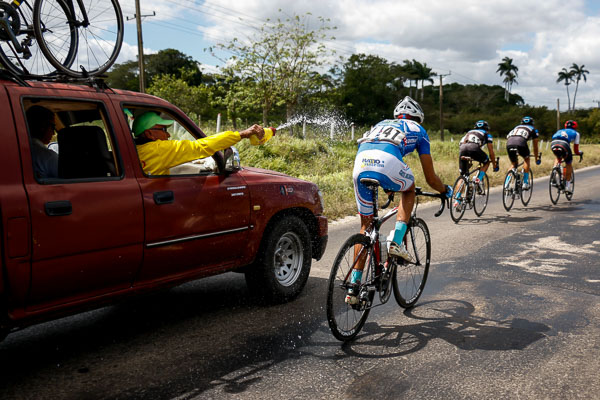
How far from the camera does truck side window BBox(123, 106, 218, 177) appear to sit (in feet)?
13.8

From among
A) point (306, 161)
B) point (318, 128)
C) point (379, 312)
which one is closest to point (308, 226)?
point (379, 312)

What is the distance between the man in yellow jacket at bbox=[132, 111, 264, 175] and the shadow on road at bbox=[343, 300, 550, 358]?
6.19 ft

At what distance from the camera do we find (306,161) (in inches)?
821

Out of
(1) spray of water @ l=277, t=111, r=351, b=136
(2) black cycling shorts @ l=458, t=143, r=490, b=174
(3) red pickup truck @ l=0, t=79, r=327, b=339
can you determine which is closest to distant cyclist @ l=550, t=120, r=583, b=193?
(2) black cycling shorts @ l=458, t=143, r=490, b=174

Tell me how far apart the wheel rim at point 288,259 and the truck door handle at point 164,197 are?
4.53 ft

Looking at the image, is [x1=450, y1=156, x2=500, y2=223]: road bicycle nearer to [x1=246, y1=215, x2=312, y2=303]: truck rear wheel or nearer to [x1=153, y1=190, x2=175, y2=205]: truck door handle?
[x1=246, y1=215, x2=312, y2=303]: truck rear wheel

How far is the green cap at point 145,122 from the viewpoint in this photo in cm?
434

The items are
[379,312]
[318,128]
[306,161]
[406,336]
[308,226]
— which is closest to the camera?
[406,336]

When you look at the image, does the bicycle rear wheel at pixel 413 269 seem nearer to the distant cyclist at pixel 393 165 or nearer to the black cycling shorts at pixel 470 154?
the distant cyclist at pixel 393 165

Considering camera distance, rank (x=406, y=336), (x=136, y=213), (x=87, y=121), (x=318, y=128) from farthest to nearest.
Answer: (x=318, y=128)
(x=406, y=336)
(x=87, y=121)
(x=136, y=213)

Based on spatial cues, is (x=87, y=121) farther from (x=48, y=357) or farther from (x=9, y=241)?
(x=48, y=357)

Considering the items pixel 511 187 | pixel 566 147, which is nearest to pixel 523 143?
pixel 511 187

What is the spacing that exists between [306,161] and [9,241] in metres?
17.9

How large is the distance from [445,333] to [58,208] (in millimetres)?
3191
